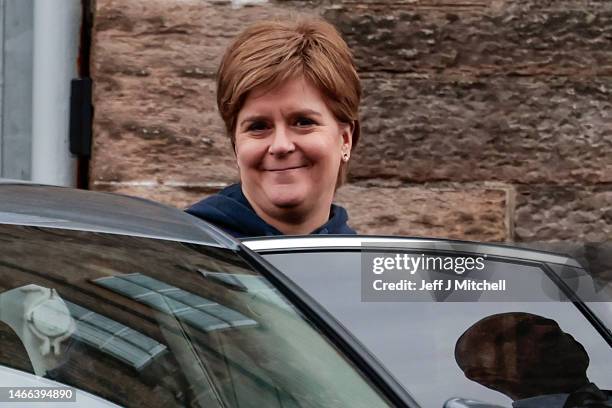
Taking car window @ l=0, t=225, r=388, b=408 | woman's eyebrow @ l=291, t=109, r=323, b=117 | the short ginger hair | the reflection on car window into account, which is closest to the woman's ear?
the short ginger hair

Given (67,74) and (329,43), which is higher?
(67,74)

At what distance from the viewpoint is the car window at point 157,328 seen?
1.71m

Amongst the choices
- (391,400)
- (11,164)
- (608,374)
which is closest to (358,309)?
(608,374)

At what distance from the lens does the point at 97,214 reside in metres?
2.03

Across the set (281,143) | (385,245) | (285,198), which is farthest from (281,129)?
(385,245)

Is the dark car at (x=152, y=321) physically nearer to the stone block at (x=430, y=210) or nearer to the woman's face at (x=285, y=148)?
the woman's face at (x=285, y=148)

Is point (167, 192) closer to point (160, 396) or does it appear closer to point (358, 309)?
point (358, 309)

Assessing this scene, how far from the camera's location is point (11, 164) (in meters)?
5.69

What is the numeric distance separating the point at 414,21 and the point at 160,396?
3856 millimetres

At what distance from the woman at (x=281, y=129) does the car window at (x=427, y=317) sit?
0.23 metres

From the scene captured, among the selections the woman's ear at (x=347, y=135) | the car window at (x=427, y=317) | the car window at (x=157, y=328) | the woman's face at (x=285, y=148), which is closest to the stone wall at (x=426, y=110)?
the woman's ear at (x=347, y=135)

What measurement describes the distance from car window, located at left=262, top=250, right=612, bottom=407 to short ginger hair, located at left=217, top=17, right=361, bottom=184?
43 centimetres

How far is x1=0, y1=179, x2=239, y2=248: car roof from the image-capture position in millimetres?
1942

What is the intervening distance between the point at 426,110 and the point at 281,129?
98.9 inches
